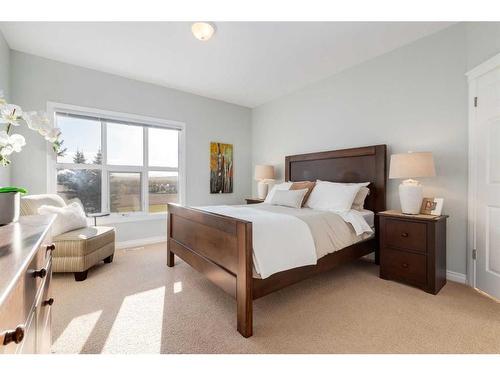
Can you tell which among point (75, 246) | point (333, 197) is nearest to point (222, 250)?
point (333, 197)

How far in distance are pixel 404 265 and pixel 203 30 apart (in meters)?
3.07

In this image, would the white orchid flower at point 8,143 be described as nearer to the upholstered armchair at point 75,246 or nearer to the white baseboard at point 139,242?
the upholstered armchair at point 75,246

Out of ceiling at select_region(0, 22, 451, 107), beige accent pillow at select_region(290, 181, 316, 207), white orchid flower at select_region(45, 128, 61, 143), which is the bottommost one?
beige accent pillow at select_region(290, 181, 316, 207)

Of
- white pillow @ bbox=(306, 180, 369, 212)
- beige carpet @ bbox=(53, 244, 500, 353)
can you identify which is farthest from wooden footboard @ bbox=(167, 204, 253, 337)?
white pillow @ bbox=(306, 180, 369, 212)

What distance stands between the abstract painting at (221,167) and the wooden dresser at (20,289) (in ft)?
11.1

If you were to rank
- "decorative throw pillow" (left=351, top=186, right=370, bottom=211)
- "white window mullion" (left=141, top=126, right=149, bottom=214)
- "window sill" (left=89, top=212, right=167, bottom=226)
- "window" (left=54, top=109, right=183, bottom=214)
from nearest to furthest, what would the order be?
"decorative throw pillow" (left=351, top=186, right=370, bottom=211) < "window" (left=54, top=109, right=183, bottom=214) < "window sill" (left=89, top=212, right=167, bottom=226) < "white window mullion" (left=141, top=126, right=149, bottom=214)

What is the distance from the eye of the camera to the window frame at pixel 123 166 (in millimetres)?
3055

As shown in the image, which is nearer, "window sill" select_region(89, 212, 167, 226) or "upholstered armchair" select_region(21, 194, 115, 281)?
"upholstered armchair" select_region(21, 194, 115, 281)

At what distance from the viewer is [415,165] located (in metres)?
2.19

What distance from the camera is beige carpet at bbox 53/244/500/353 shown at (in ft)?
4.73

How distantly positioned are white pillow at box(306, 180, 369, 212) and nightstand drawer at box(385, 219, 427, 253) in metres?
0.44

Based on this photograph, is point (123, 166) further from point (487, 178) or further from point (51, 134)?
point (487, 178)

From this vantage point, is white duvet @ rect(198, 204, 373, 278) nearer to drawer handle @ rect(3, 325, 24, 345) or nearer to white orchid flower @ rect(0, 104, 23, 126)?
drawer handle @ rect(3, 325, 24, 345)
